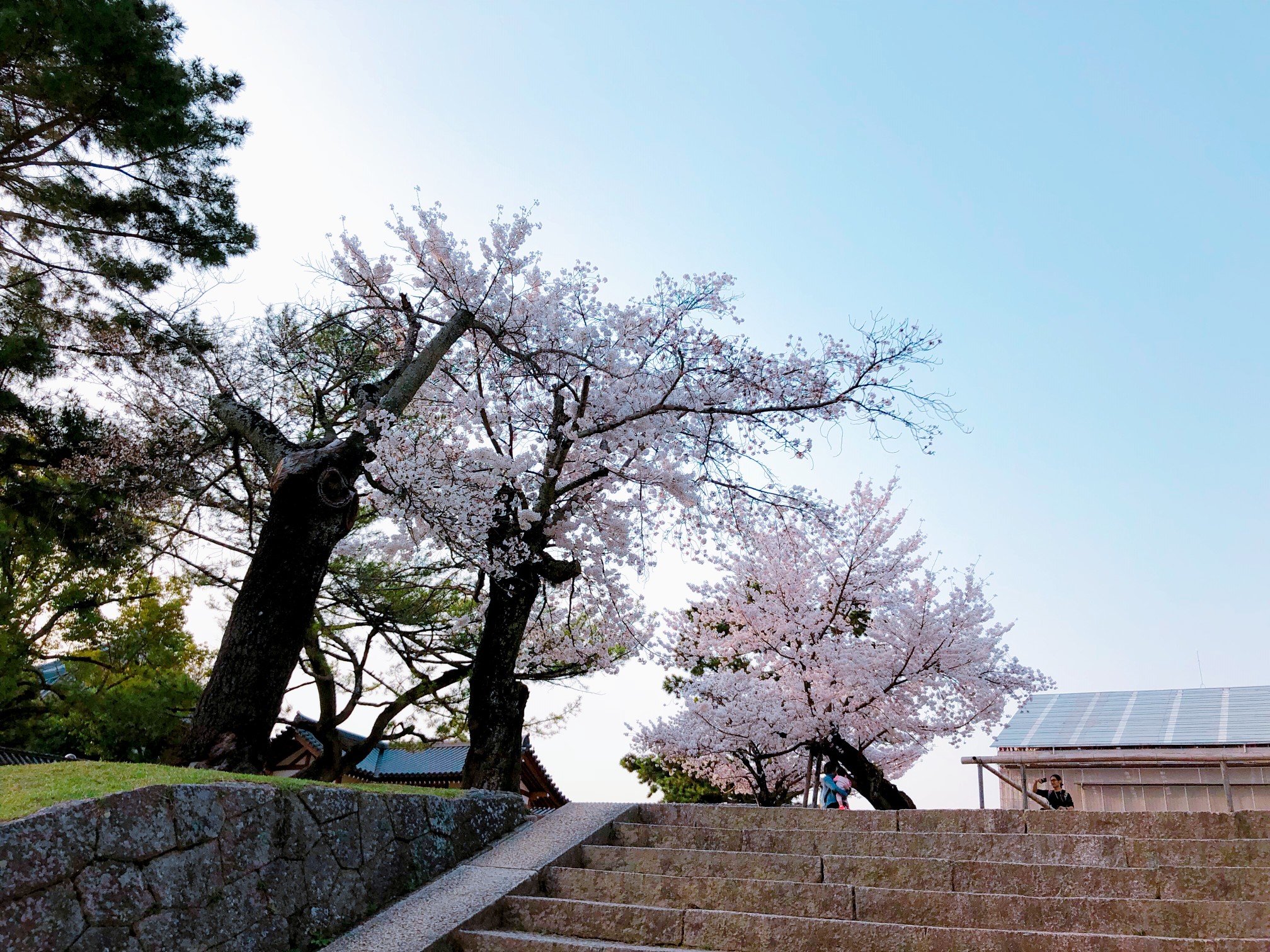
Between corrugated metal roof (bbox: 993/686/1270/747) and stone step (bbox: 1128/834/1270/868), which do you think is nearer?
stone step (bbox: 1128/834/1270/868)

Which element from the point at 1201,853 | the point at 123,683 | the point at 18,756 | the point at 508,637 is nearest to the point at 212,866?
the point at 508,637

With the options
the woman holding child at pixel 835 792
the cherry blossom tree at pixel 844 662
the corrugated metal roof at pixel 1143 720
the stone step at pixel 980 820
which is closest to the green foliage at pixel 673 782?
the cherry blossom tree at pixel 844 662

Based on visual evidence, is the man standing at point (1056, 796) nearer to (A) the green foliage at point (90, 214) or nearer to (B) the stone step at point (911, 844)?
(B) the stone step at point (911, 844)

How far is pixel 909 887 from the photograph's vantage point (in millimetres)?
4645

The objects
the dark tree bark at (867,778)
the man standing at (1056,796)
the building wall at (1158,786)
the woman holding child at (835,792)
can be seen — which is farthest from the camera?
the dark tree bark at (867,778)

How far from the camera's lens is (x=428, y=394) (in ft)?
33.6

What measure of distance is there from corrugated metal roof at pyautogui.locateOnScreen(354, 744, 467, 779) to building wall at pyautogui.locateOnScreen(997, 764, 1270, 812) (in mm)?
11083

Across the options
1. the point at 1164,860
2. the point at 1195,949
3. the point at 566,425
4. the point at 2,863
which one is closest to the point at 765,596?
the point at 566,425

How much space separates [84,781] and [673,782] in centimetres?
1662

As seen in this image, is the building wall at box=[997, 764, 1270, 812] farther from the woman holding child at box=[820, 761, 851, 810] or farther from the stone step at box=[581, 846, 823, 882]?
the stone step at box=[581, 846, 823, 882]

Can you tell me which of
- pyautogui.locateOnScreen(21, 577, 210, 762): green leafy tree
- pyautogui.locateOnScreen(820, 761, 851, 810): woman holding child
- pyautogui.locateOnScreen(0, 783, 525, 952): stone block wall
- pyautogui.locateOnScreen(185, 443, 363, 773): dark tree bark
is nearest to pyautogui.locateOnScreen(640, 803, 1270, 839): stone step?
pyautogui.locateOnScreen(0, 783, 525, 952): stone block wall

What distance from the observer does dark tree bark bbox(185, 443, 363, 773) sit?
20.0ft

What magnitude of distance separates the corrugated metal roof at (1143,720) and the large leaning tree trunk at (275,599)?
10.5 metres

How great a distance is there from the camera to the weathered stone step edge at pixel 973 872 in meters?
4.39
